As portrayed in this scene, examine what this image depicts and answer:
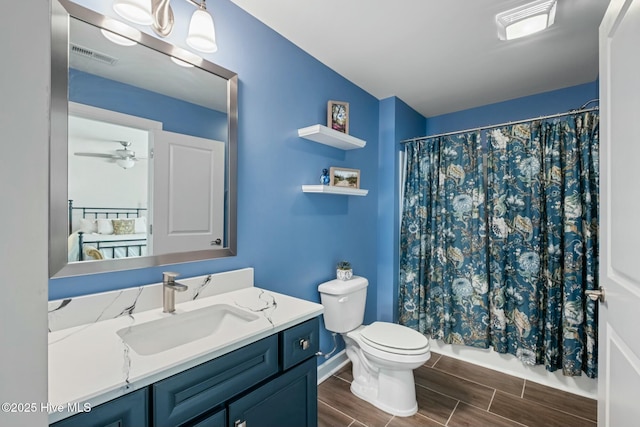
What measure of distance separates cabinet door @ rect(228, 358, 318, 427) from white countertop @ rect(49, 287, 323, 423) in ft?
0.64

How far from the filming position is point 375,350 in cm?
181

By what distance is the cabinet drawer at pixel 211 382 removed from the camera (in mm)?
785

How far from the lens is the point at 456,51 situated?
1998mm

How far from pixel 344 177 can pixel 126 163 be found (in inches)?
56.1

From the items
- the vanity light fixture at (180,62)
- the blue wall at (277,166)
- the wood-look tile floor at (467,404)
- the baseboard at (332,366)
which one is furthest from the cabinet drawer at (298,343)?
the vanity light fixture at (180,62)

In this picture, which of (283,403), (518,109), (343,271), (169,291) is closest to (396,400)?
(343,271)

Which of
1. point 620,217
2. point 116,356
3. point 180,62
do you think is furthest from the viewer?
point 180,62

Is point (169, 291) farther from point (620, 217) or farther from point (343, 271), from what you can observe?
point (620, 217)

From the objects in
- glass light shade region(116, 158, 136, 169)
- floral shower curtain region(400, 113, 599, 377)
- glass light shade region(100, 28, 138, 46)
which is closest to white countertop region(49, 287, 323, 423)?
glass light shade region(116, 158, 136, 169)

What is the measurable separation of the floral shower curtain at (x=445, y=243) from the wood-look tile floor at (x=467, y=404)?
351mm

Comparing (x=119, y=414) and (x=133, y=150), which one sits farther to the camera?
(x=133, y=150)

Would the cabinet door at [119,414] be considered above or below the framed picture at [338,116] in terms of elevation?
below

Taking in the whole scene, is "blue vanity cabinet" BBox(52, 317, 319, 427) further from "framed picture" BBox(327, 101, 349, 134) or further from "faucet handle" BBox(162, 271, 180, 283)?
"framed picture" BBox(327, 101, 349, 134)

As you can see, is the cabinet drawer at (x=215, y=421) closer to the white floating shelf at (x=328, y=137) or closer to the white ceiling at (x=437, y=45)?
the white floating shelf at (x=328, y=137)
